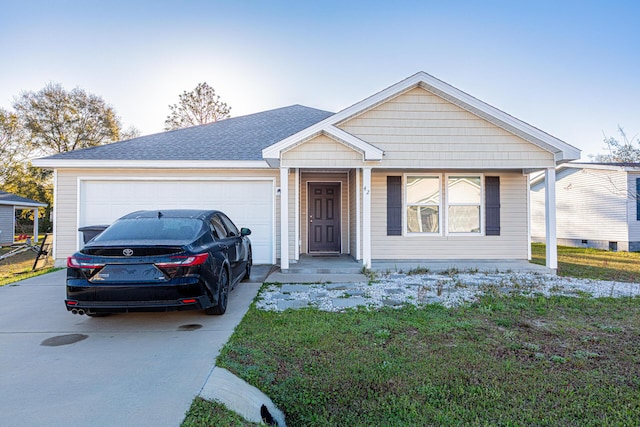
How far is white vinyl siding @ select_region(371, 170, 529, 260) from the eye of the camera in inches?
352

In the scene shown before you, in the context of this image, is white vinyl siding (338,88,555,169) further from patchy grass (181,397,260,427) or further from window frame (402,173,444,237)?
patchy grass (181,397,260,427)

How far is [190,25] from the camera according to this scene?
11562mm

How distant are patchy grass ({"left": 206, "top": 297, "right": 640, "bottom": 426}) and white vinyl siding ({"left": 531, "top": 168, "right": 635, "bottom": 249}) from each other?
12234 mm

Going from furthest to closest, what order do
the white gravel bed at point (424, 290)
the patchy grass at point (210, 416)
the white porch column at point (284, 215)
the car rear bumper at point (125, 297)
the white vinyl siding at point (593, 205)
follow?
the white vinyl siding at point (593, 205) → the white porch column at point (284, 215) → the white gravel bed at point (424, 290) → the car rear bumper at point (125, 297) → the patchy grass at point (210, 416)

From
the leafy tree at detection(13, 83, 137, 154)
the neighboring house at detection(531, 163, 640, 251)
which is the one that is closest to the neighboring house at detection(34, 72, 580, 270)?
the neighboring house at detection(531, 163, 640, 251)

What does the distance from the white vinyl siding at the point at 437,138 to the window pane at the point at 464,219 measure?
1439mm

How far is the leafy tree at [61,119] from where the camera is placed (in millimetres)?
25328

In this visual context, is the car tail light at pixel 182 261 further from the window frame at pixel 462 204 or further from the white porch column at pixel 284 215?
the window frame at pixel 462 204

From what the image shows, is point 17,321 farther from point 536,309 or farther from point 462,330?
point 536,309

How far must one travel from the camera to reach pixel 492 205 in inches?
355

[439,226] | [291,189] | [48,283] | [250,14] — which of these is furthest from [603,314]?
[250,14]

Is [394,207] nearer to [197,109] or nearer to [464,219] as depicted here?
[464,219]

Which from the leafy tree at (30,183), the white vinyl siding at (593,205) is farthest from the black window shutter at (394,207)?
the leafy tree at (30,183)

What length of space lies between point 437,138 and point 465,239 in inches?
109
